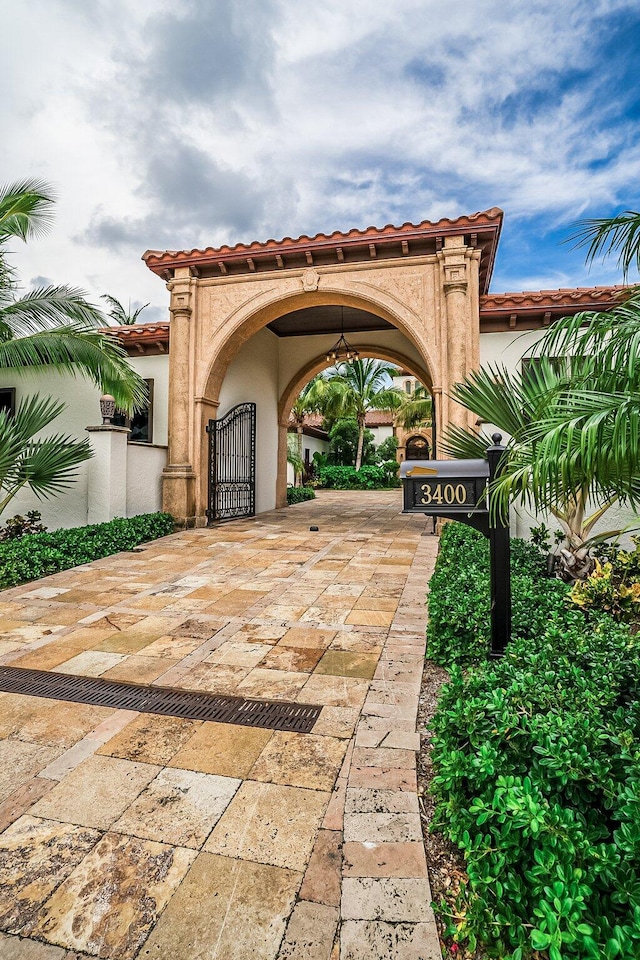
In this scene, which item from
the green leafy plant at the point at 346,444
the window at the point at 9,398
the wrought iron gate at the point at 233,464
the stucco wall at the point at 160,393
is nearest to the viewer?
the wrought iron gate at the point at 233,464

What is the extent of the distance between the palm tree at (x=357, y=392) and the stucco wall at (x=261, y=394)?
34.3 ft

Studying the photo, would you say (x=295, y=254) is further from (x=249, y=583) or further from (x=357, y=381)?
(x=357, y=381)

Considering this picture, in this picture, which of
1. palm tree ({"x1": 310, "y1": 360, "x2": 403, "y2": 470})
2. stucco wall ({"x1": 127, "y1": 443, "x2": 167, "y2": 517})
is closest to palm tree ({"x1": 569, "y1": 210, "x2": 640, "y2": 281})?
stucco wall ({"x1": 127, "y1": 443, "x2": 167, "y2": 517})

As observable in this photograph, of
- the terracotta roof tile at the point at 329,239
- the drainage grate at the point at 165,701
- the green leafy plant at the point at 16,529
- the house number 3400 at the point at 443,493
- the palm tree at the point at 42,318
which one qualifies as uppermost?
the terracotta roof tile at the point at 329,239

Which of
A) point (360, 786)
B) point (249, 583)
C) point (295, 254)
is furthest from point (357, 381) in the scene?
point (360, 786)

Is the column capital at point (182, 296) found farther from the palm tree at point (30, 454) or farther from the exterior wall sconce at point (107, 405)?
the palm tree at point (30, 454)

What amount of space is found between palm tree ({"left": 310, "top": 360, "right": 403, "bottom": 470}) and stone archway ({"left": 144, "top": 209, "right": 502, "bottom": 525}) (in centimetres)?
1412

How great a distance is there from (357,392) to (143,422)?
15.7 m

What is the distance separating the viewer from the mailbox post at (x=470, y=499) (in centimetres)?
272

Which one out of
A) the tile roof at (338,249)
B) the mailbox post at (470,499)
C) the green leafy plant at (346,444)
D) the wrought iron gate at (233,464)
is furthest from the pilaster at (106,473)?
the green leafy plant at (346,444)

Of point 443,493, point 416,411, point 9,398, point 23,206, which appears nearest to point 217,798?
point 443,493

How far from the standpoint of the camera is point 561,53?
17.4 feet

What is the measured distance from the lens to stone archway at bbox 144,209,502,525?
8727 millimetres

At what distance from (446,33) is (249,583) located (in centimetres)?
732
